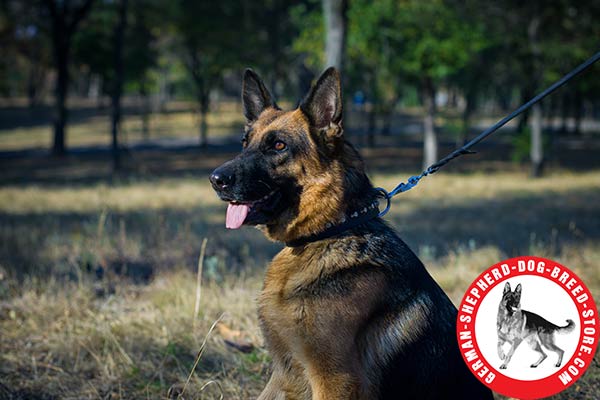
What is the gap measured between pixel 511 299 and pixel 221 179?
5.32 ft

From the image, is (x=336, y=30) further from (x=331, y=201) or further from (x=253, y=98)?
(x=331, y=201)

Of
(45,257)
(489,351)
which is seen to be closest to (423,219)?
(45,257)

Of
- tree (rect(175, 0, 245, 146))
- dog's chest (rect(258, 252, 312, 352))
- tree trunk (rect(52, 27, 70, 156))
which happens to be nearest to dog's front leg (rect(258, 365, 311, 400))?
dog's chest (rect(258, 252, 312, 352))

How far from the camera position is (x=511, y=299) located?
2668 millimetres

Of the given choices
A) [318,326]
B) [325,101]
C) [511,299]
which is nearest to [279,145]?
[325,101]

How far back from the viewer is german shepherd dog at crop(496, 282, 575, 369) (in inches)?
104

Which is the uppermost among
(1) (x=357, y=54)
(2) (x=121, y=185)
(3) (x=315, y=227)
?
(1) (x=357, y=54)

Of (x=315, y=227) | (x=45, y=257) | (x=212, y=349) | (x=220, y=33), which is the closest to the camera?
(x=315, y=227)

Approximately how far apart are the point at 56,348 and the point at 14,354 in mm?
320

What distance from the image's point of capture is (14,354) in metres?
4.29

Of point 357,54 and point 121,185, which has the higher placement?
point 357,54

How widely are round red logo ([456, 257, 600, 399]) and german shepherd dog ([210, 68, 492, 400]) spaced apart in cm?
14

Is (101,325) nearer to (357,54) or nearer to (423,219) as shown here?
(423,219)

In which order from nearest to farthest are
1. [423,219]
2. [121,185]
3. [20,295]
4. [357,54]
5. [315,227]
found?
→ [315,227]
[20,295]
[423,219]
[121,185]
[357,54]
